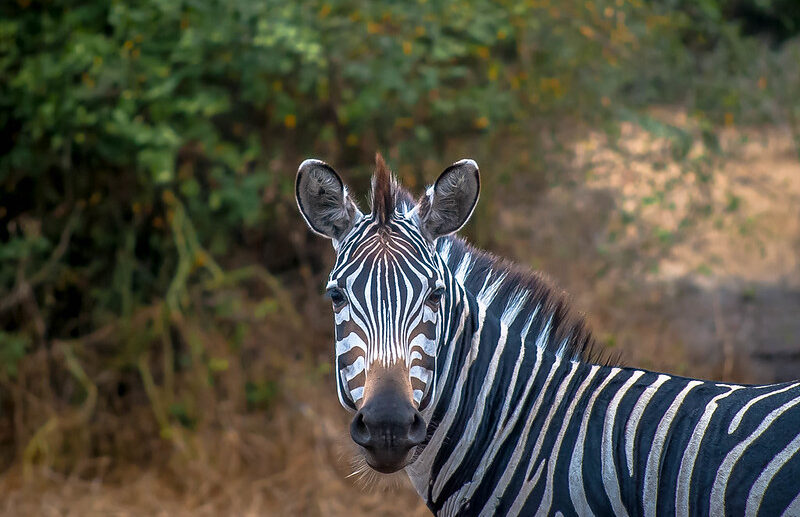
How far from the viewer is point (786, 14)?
7.66m

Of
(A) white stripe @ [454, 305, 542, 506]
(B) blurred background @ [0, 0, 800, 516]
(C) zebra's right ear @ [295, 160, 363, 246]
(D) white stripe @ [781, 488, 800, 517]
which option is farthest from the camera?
(B) blurred background @ [0, 0, 800, 516]

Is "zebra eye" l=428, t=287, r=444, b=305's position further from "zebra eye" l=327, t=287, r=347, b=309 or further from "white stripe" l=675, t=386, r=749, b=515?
"white stripe" l=675, t=386, r=749, b=515

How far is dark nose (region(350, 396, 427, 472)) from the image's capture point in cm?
248

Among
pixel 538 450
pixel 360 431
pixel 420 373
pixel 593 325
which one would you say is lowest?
pixel 593 325

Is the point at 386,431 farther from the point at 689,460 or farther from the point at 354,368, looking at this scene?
the point at 689,460

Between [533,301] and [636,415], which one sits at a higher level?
[533,301]

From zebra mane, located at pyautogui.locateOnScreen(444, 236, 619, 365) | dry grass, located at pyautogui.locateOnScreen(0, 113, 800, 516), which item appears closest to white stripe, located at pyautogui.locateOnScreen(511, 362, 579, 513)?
zebra mane, located at pyautogui.locateOnScreen(444, 236, 619, 365)

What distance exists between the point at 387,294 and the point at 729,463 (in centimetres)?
119

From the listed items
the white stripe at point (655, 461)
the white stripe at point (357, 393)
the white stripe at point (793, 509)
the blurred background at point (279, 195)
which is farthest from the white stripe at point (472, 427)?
the blurred background at point (279, 195)

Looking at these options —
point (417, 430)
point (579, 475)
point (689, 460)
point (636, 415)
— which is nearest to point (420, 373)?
point (417, 430)

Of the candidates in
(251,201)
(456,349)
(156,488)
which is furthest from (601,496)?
(156,488)

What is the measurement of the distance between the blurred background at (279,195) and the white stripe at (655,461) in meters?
3.63

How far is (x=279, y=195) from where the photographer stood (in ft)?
22.1

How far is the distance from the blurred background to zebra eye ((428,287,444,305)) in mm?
3343
